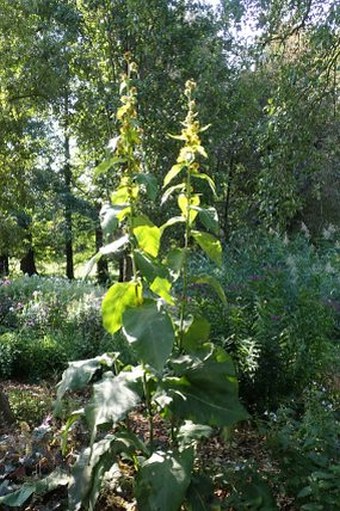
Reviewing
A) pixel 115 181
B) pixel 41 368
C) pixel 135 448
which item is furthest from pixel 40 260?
pixel 135 448

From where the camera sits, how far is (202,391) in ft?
6.21

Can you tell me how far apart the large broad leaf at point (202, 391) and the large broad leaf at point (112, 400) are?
0.16m

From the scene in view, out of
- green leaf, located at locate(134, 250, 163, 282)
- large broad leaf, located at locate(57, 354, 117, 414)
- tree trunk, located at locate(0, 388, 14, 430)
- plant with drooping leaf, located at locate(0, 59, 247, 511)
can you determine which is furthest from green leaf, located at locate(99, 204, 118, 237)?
tree trunk, located at locate(0, 388, 14, 430)

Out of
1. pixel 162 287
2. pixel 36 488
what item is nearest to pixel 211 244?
pixel 162 287

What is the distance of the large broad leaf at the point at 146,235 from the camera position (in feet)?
6.11

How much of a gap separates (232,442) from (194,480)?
1.13 meters

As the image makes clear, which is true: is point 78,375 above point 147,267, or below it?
below

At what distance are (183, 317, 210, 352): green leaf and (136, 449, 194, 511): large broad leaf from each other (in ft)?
1.30

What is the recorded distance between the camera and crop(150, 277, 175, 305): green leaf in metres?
1.88

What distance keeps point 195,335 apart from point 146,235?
478 mm

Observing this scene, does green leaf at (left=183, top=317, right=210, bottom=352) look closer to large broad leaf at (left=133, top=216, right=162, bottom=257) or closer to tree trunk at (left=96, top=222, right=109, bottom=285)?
large broad leaf at (left=133, top=216, right=162, bottom=257)

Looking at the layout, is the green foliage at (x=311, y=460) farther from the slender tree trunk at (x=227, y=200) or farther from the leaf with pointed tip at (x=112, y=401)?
the slender tree trunk at (x=227, y=200)

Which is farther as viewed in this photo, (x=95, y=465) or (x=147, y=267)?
(x=95, y=465)

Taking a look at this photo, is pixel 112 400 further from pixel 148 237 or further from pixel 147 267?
pixel 148 237
